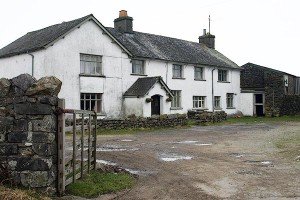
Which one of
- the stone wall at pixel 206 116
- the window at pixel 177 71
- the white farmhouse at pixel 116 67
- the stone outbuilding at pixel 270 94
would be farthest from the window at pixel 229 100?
the window at pixel 177 71

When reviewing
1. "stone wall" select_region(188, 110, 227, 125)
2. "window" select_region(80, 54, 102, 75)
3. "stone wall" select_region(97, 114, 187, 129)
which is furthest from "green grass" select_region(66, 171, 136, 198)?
"stone wall" select_region(188, 110, 227, 125)

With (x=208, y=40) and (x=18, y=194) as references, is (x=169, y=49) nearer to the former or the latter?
(x=208, y=40)

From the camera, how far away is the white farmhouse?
24875 mm

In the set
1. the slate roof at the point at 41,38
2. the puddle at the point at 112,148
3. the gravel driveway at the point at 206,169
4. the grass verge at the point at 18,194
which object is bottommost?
the gravel driveway at the point at 206,169

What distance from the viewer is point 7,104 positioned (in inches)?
303

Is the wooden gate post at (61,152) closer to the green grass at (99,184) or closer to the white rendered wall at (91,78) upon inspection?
the green grass at (99,184)

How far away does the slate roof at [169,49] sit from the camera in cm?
3144

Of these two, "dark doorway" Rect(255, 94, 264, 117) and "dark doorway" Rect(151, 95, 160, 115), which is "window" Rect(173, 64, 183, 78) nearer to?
"dark doorway" Rect(151, 95, 160, 115)

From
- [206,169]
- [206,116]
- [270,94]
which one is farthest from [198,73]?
[206,169]

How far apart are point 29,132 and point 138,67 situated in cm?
2337

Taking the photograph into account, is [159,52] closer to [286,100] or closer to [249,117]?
[249,117]

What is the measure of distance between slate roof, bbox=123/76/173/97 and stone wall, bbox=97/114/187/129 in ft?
8.00

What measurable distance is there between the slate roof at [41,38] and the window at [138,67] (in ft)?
19.9

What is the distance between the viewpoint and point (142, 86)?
2859 cm
